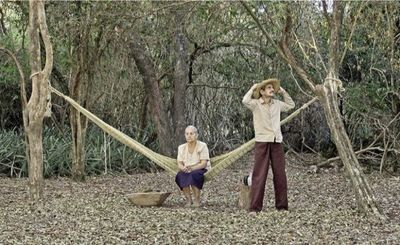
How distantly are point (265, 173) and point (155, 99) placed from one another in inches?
155

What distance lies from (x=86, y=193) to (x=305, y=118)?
165 inches

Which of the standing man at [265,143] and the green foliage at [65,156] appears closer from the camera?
the standing man at [265,143]

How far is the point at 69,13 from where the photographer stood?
7676 millimetres

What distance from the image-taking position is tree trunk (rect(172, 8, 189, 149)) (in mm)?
9461

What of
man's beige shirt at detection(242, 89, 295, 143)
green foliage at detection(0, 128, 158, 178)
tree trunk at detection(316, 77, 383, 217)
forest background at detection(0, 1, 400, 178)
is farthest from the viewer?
green foliage at detection(0, 128, 158, 178)

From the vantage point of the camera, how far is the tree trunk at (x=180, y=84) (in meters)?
9.46

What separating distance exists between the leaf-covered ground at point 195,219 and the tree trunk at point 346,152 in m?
0.11

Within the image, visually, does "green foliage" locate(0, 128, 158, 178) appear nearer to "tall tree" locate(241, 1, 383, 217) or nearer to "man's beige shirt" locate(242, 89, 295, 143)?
"man's beige shirt" locate(242, 89, 295, 143)

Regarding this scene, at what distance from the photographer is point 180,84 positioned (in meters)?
9.68

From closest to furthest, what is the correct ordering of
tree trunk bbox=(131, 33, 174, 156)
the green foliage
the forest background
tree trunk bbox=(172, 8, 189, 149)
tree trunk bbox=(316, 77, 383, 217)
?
tree trunk bbox=(316, 77, 383, 217)
the forest background
the green foliage
tree trunk bbox=(131, 33, 174, 156)
tree trunk bbox=(172, 8, 189, 149)

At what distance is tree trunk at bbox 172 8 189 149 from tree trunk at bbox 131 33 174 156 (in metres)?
0.12

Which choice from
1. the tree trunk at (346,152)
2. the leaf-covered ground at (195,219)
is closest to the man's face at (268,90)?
the tree trunk at (346,152)

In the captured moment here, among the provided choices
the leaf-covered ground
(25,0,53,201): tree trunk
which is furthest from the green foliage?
(25,0,53,201): tree trunk

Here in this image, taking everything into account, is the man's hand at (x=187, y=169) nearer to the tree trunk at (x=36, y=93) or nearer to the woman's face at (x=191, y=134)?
the woman's face at (x=191, y=134)
